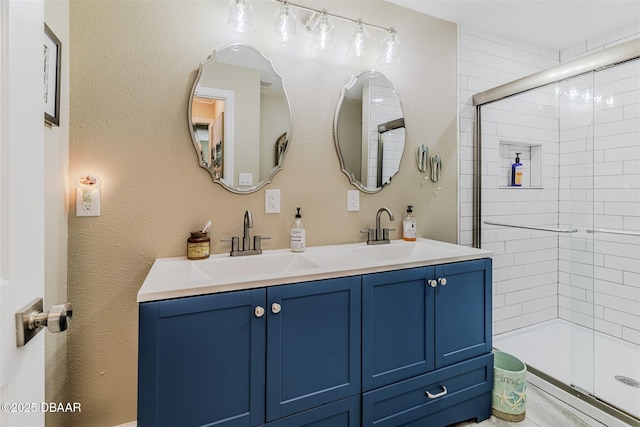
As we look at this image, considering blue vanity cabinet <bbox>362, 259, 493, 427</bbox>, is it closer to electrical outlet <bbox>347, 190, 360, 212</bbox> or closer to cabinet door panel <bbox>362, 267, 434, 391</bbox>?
cabinet door panel <bbox>362, 267, 434, 391</bbox>

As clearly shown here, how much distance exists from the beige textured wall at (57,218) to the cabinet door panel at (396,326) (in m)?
1.31

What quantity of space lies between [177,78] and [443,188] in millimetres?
1874

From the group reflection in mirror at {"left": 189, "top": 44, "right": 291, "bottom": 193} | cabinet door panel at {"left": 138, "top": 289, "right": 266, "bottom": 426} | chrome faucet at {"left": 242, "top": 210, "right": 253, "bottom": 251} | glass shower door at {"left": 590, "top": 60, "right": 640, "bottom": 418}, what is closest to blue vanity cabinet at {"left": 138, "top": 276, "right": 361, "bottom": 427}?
cabinet door panel at {"left": 138, "top": 289, "right": 266, "bottom": 426}

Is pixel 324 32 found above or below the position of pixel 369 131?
above

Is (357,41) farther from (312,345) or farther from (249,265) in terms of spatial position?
(312,345)

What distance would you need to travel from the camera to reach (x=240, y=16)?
5.36ft

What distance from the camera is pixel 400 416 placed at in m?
1.50

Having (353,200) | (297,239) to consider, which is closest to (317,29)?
(353,200)

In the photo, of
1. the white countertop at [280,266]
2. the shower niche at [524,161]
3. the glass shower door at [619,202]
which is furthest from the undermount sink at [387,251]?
the glass shower door at [619,202]

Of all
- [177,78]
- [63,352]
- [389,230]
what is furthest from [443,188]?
[63,352]

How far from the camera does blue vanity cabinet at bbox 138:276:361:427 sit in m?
1.08

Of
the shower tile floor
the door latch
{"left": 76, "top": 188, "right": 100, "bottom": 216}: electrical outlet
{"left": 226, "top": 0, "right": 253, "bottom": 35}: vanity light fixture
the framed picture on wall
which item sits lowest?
the shower tile floor

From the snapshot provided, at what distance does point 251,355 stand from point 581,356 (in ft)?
7.07

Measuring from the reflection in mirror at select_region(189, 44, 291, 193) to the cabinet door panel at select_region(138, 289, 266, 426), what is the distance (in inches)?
29.8
